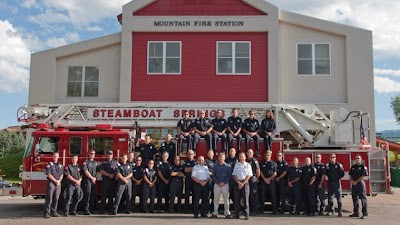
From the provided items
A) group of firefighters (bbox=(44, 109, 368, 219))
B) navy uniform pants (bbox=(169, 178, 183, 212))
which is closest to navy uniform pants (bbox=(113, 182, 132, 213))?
group of firefighters (bbox=(44, 109, 368, 219))

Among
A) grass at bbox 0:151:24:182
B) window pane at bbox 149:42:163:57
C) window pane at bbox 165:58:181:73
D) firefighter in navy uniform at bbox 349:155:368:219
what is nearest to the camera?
firefighter in navy uniform at bbox 349:155:368:219

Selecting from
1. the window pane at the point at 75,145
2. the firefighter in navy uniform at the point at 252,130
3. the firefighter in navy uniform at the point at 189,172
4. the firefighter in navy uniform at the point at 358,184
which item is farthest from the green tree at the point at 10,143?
the firefighter in navy uniform at the point at 358,184

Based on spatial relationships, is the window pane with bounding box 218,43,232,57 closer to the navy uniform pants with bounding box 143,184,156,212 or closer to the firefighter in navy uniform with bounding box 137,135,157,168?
the firefighter in navy uniform with bounding box 137,135,157,168

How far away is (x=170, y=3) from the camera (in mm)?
19594

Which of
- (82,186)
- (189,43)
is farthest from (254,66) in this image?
(82,186)

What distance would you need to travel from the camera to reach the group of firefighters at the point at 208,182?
37.0ft

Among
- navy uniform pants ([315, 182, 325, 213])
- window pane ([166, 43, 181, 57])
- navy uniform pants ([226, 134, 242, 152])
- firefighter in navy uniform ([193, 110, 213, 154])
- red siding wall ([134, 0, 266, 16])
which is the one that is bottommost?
navy uniform pants ([315, 182, 325, 213])

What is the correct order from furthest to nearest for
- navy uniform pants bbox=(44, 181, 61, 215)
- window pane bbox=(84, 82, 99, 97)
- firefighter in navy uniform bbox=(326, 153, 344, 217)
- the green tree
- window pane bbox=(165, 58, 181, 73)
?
the green tree, window pane bbox=(84, 82, 99, 97), window pane bbox=(165, 58, 181, 73), firefighter in navy uniform bbox=(326, 153, 344, 217), navy uniform pants bbox=(44, 181, 61, 215)

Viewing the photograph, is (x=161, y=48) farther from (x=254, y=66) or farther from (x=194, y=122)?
(x=194, y=122)

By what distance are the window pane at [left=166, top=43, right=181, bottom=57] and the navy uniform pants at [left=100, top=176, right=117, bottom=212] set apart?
8790 millimetres

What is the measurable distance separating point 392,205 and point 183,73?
32.4 feet

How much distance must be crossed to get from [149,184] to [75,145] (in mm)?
2427

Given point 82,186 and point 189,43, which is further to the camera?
point 189,43

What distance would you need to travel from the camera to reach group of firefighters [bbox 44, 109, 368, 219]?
11273 mm
